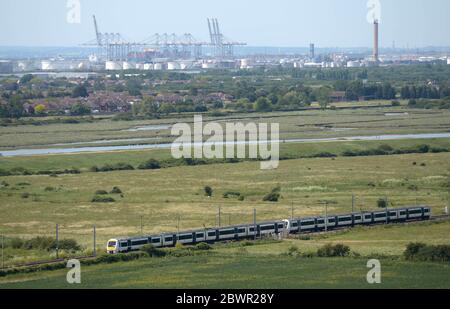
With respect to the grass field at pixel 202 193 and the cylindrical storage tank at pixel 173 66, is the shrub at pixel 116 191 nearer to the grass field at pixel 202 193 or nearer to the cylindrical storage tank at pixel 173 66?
the grass field at pixel 202 193

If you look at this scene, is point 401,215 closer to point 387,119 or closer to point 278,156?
point 278,156

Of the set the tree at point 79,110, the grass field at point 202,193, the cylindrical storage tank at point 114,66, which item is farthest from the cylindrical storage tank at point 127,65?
the grass field at point 202,193

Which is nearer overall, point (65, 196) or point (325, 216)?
point (325, 216)

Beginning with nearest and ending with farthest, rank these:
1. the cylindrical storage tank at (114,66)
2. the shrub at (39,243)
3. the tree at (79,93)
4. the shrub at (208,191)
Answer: the shrub at (39,243) → the shrub at (208,191) → the tree at (79,93) → the cylindrical storage tank at (114,66)

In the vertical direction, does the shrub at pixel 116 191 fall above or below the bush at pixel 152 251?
below

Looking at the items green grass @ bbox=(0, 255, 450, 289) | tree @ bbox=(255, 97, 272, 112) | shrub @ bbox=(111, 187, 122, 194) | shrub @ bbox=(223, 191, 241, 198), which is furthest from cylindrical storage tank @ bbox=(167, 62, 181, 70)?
green grass @ bbox=(0, 255, 450, 289)

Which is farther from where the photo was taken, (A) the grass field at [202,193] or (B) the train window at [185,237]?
(A) the grass field at [202,193]
